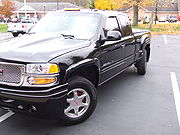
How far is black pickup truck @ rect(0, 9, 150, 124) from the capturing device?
2.87 m

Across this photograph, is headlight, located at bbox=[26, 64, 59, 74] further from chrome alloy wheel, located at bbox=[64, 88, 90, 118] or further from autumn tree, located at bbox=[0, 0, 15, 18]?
autumn tree, located at bbox=[0, 0, 15, 18]

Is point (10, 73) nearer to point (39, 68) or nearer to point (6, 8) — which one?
point (39, 68)

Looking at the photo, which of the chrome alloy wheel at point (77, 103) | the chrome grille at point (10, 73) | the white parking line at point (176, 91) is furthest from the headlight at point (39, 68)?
the white parking line at point (176, 91)

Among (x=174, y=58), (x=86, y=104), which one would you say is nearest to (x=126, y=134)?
(x=86, y=104)

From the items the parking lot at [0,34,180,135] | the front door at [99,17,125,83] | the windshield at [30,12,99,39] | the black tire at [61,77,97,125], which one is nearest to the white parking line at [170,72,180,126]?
the parking lot at [0,34,180,135]

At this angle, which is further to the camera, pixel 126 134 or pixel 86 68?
pixel 86 68

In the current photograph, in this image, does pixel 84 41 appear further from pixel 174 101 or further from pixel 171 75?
pixel 171 75

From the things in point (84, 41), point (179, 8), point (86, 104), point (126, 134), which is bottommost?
point (126, 134)

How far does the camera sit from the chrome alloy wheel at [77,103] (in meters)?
3.36

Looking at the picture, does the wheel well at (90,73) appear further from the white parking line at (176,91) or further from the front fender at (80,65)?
the white parking line at (176,91)

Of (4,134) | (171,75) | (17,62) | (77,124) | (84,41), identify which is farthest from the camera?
(171,75)

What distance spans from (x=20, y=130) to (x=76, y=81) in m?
1.13

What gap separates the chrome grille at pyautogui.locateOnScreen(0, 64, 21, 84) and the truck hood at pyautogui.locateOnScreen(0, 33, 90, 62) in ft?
0.41

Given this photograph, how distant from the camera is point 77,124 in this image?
3.50 meters
